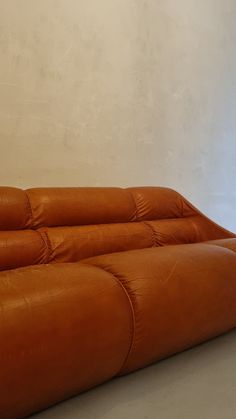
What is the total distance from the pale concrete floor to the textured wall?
125 cm

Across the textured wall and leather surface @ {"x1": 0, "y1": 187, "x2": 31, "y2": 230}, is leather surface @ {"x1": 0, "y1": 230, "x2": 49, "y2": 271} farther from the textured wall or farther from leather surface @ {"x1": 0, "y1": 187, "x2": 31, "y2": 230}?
the textured wall

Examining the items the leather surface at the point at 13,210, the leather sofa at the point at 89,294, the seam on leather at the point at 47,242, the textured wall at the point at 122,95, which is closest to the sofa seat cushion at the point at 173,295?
the leather sofa at the point at 89,294

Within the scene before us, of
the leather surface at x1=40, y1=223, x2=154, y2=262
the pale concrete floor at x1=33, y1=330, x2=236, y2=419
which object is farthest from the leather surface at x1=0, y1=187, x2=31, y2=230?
the pale concrete floor at x1=33, y1=330, x2=236, y2=419

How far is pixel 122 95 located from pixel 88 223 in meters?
1.06

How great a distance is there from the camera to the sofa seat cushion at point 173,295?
1135mm

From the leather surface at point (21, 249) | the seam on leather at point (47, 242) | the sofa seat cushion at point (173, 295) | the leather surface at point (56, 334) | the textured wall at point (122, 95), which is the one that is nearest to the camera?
the leather surface at point (56, 334)

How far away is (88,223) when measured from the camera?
1.86 metres

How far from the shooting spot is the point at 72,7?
2133mm

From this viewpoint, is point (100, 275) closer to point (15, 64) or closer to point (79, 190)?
point (79, 190)

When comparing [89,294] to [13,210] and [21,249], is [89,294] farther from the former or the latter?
[13,210]

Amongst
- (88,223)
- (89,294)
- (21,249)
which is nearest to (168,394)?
(89,294)

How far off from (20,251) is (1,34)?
1.21 meters

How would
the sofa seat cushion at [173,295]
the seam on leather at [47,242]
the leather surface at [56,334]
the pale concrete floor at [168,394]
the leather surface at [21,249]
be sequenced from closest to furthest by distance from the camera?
the leather surface at [56,334] → the pale concrete floor at [168,394] → the sofa seat cushion at [173,295] → the leather surface at [21,249] → the seam on leather at [47,242]

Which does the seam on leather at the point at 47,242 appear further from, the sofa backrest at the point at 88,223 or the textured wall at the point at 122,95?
the textured wall at the point at 122,95
